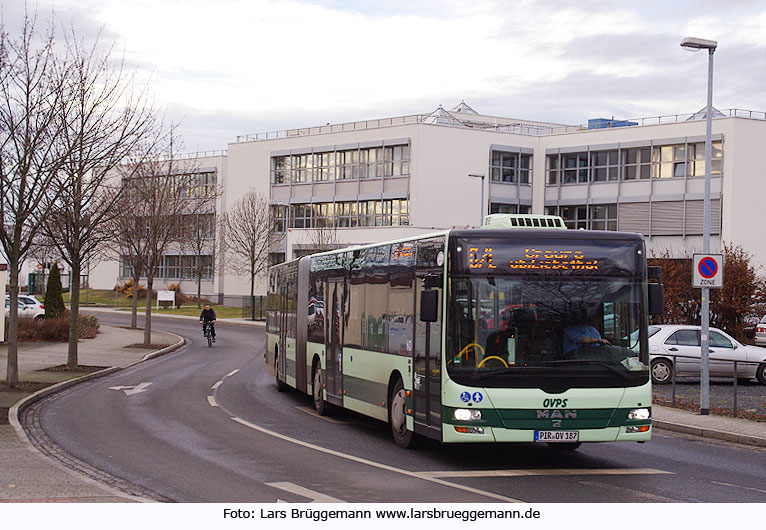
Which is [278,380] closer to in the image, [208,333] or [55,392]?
[55,392]

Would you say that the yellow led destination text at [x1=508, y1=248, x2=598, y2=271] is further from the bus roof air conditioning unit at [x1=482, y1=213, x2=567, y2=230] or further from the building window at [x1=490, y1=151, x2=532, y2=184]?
the building window at [x1=490, y1=151, x2=532, y2=184]

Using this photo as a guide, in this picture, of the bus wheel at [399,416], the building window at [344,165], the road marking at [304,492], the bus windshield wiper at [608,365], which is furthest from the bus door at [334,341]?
the building window at [344,165]

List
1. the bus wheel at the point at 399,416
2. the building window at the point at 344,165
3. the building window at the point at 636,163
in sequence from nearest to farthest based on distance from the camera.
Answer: the bus wheel at the point at 399,416
the building window at the point at 636,163
the building window at the point at 344,165

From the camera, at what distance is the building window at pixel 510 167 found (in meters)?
68.6

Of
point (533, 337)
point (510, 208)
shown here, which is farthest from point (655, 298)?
point (510, 208)

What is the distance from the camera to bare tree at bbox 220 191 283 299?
74.2 metres

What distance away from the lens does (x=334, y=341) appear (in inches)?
685

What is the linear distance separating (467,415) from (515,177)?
58.5 metres

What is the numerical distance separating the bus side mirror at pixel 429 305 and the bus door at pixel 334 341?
519 centimetres

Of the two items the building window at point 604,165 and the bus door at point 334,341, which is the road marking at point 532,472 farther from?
the building window at point 604,165

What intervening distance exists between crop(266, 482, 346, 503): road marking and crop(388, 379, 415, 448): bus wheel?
Result: 130 inches

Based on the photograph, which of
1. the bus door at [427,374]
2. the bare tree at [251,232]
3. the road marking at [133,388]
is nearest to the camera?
the bus door at [427,374]

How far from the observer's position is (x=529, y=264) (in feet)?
39.7

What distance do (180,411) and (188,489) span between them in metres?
8.58
